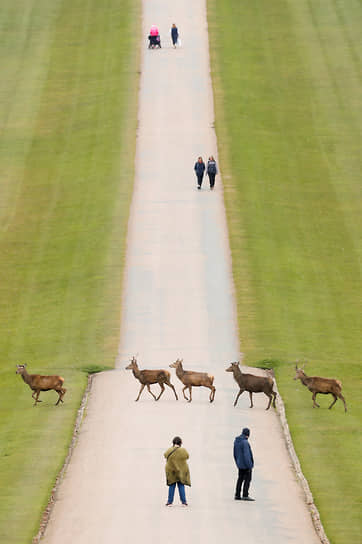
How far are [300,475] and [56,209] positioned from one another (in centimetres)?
3421

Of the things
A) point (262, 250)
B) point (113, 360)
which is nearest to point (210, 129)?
point (262, 250)

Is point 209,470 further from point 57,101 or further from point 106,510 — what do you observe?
point 57,101

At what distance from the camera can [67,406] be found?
3581cm

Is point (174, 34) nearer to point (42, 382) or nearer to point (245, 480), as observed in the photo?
point (42, 382)

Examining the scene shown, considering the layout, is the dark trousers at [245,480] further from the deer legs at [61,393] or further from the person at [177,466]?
the deer legs at [61,393]

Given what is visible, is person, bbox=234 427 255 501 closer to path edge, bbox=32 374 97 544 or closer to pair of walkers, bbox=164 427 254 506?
pair of walkers, bbox=164 427 254 506

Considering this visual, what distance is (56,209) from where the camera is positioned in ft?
200

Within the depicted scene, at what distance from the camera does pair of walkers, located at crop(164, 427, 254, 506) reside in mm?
25578

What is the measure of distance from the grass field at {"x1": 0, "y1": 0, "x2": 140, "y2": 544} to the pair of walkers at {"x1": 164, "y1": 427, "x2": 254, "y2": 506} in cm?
339

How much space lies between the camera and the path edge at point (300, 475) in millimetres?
25547

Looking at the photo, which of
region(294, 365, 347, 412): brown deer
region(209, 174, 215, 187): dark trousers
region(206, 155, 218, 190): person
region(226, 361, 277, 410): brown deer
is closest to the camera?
region(226, 361, 277, 410): brown deer

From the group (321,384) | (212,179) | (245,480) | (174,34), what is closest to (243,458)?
(245,480)

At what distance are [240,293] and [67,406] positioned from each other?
45.1 feet

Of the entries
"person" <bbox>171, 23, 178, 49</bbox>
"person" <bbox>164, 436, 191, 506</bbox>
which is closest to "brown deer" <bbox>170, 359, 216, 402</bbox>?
"person" <bbox>164, 436, 191, 506</bbox>
